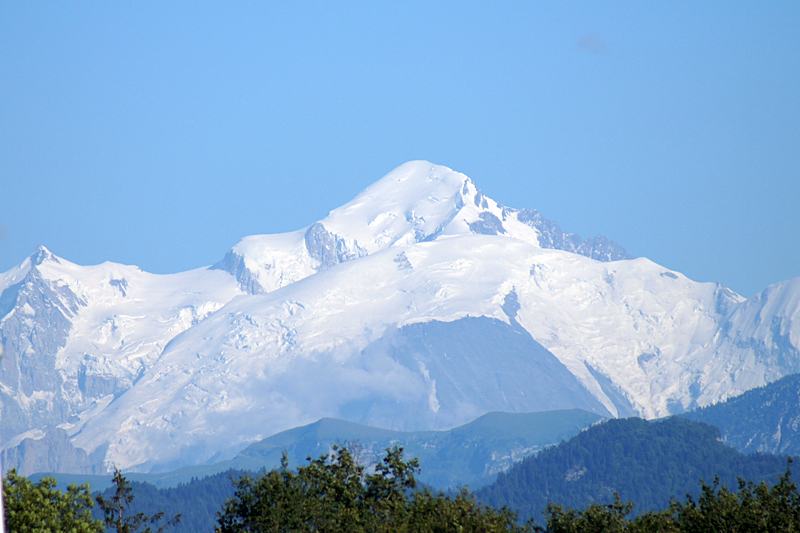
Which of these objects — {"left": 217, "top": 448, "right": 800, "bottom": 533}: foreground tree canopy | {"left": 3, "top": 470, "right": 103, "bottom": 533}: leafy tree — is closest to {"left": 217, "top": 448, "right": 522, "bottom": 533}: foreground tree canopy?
→ {"left": 217, "top": 448, "right": 800, "bottom": 533}: foreground tree canopy

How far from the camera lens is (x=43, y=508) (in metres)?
61.1

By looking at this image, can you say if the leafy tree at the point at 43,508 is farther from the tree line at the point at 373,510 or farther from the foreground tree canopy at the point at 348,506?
the foreground tree canopy at the point at 348,506

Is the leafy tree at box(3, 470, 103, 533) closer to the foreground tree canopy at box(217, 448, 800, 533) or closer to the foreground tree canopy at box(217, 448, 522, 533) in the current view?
the foreground tree canopy at box(217, 448, 522, 533)

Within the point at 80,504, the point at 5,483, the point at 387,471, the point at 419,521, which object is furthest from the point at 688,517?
the point at 5,483

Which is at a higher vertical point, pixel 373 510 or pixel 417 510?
pixel 373 510

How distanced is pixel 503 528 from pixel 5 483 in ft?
115

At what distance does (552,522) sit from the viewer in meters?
87.8

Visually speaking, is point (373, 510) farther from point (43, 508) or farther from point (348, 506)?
point (43, 508)

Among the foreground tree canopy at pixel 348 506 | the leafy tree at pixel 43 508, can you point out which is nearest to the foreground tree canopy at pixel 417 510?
the foreground tree canopy at pixel 348 506

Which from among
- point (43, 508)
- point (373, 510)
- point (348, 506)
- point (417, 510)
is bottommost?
point (417, 510)

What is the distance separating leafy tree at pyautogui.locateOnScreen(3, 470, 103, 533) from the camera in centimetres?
5838

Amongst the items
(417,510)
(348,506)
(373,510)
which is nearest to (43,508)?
(417,510)

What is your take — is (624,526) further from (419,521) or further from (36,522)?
(36,522)

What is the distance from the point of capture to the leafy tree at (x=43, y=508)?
58.4m
